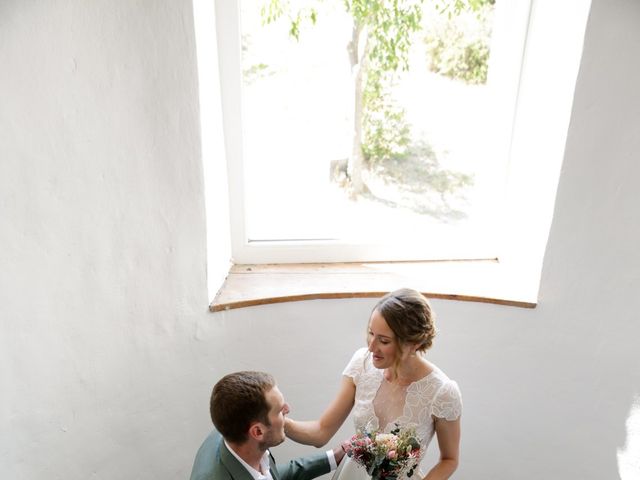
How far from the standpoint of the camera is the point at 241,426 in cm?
151

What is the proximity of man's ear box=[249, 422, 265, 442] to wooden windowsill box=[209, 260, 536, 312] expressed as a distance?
67 cm

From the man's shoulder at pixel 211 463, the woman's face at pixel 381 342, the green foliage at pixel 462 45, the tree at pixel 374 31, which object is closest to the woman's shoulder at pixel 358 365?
the woman's face at pixel 381 342

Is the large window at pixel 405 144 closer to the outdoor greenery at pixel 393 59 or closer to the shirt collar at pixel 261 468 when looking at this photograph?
the outdoor greenery at pixel 393 59

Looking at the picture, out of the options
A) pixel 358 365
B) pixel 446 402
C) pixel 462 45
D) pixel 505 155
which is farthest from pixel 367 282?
pixel 462 45

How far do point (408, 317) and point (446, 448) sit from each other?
Answer: 0.45 metres

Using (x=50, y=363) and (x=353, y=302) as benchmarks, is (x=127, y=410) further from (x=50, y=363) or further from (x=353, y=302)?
(x=353, y=302)

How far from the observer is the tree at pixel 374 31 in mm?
2186

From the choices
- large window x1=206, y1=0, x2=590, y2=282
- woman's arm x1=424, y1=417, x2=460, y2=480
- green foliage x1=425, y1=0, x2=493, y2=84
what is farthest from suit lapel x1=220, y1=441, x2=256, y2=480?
green foliage x1=425, y1=0, x2=493, y2=84

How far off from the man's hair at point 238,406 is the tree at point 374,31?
127 cm

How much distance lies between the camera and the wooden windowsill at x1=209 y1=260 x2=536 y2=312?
2.20 metres

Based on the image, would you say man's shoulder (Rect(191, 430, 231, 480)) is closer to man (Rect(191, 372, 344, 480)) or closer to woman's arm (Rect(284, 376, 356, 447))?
man (Rect(191, 372, 344, 480))

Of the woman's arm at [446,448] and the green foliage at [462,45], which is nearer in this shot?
the woman's arm at [446,448]

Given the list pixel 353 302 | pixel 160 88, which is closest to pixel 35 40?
pixel 160 88

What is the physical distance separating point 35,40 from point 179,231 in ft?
2.43
